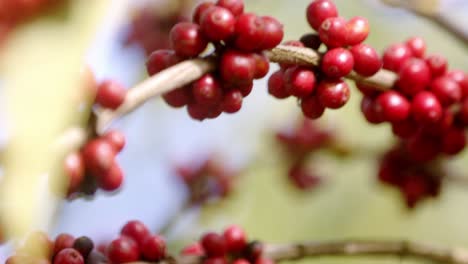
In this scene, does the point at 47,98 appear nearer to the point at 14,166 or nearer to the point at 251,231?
the point at 14,166

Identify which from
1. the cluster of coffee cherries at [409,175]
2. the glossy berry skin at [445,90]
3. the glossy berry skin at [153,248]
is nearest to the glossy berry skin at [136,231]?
the glossy berry skin at [153,248]

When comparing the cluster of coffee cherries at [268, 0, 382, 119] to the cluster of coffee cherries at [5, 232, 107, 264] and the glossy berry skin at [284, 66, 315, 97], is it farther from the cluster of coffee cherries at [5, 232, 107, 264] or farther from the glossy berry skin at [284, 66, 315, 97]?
the cluster of coffee cherries at [5, 232, 107, 264]

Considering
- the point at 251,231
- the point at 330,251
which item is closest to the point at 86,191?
the point at 330,251

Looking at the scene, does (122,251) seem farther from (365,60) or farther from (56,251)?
(365,60)

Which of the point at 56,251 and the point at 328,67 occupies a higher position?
the point at 328,67

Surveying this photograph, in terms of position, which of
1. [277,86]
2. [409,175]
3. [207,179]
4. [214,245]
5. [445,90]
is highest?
[207,179]

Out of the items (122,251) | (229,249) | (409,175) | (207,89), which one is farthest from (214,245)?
(409,175)

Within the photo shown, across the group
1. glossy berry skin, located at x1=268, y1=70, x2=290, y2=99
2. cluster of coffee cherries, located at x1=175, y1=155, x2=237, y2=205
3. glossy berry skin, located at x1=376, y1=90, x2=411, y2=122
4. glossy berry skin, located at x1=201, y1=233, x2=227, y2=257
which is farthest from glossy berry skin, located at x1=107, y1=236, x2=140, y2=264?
cluster of coffee cherries, located at x1=175, y1=155, x2=237, y2=205
